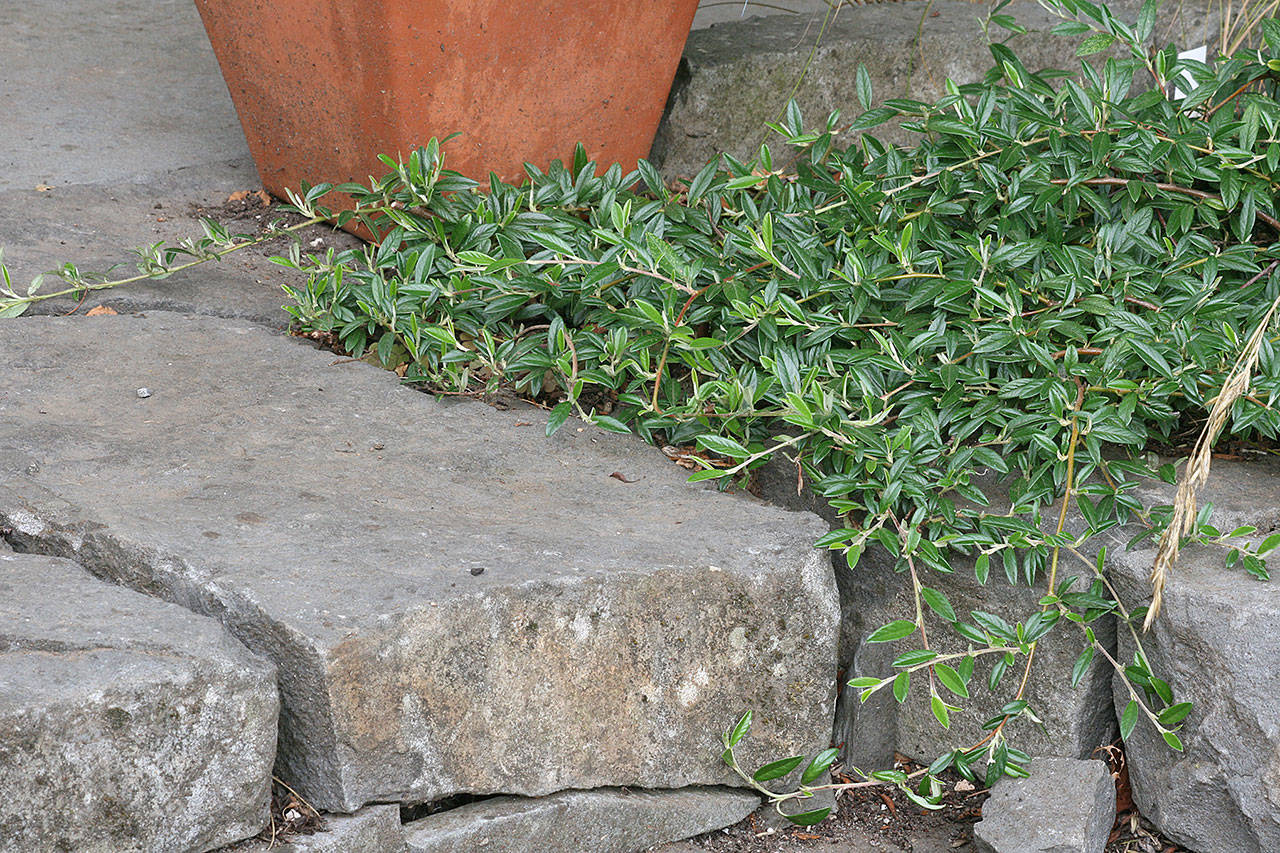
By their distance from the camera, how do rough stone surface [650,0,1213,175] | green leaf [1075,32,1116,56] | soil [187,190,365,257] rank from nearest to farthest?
green leaf [1075,32,1116,56] < soil [187,190,365,257] < rough stone surface [650,0,1213,175]

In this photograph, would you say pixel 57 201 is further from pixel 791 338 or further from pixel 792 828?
pixel 792 828

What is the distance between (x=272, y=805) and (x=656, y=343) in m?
0.96

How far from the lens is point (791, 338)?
2.10 m

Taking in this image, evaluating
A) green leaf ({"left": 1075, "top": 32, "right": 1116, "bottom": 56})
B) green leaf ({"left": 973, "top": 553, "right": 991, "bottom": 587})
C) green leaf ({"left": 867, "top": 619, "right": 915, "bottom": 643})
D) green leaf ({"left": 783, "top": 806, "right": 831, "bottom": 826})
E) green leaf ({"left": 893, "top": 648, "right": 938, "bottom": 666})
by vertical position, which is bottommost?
green leaf ({"left": 783, "top": 806, "right": 831, "bottom": 826})

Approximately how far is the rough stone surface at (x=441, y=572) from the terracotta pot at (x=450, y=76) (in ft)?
2.33

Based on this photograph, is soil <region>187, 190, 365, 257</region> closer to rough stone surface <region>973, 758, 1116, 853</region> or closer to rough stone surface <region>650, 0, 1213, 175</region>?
rough stone surface <region>650, 0, 1213, 175</region>

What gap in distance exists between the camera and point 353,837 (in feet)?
4.84

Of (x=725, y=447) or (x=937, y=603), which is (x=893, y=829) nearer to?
(x=937, y=603)

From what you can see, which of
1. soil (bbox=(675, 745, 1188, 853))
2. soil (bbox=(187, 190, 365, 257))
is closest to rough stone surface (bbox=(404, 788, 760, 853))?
soil (bbox=(675, 745, 1188, 853))

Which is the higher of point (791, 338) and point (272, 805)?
point (791, 338)

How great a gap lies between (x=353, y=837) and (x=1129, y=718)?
104 centimetres

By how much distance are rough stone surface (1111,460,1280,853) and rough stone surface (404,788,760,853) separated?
1.94ft

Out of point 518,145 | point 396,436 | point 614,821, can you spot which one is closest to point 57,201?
point 518,145

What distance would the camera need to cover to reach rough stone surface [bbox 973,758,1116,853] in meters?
1.64
